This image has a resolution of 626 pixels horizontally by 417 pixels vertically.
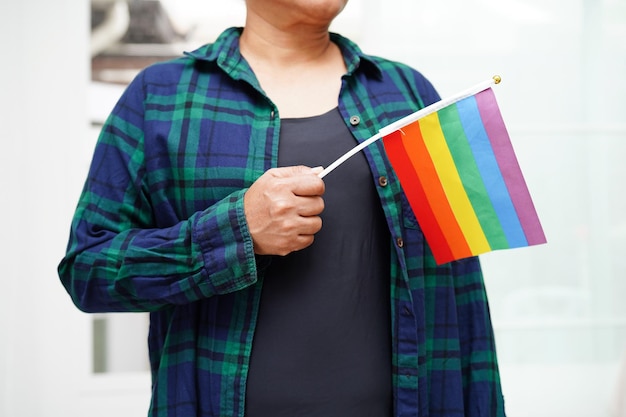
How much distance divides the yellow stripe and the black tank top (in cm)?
11

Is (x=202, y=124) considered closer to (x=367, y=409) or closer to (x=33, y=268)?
(x=367, y=409)

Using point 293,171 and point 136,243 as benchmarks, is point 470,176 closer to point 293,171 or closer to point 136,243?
point 293,171

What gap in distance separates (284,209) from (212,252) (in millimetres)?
121

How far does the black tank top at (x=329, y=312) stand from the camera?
884 millimetres

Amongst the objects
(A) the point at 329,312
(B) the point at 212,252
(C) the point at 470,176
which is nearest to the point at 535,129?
(C) the point at 470,176

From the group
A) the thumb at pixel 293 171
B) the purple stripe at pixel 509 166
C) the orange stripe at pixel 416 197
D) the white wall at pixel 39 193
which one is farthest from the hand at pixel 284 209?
the white wall at pixel 39 193

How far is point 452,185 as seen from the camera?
0.91 m

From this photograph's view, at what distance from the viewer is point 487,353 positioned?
1017 mm

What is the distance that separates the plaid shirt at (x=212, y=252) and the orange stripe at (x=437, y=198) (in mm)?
60

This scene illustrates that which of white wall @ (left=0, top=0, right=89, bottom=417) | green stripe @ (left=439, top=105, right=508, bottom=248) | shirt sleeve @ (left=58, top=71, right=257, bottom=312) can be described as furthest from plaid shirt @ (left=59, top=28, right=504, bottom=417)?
white wall @ (left=0, top=0, right=89, bottom=417)

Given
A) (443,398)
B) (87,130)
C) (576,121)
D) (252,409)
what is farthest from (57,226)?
(576,121)

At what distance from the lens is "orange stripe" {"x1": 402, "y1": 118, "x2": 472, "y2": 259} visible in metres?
0.89

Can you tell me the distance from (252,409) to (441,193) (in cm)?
40

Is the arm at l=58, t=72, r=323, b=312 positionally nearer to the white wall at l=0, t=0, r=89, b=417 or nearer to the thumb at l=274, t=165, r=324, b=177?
the thumb at l=274, t=165, r=324, b=177
